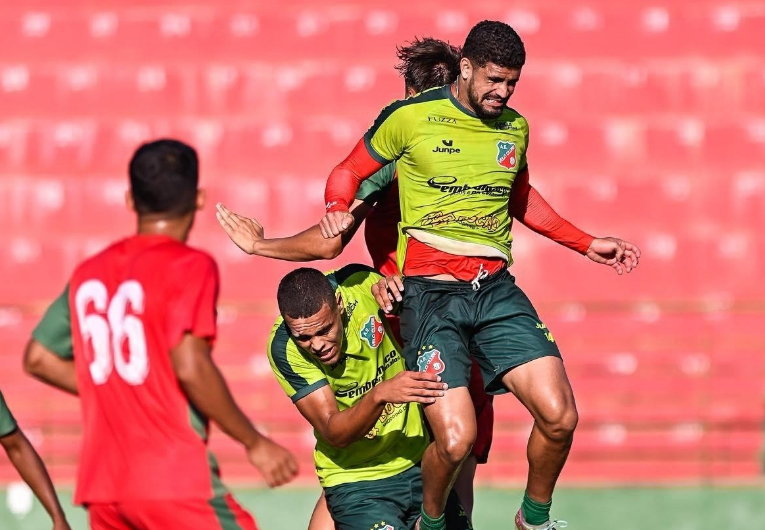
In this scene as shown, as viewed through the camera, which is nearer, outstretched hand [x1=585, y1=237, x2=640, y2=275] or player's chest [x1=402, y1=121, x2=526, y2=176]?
player's chest [x1=402, y1=121, x2=526, y2=176]

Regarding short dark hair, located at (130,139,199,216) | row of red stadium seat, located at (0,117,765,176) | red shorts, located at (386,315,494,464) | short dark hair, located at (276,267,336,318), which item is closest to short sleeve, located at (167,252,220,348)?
short dark hair, located at (130,139,199,216)

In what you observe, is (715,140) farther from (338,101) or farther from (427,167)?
(427,167)

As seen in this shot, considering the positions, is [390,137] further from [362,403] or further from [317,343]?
[362,403]

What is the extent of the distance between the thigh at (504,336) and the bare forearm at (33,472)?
1.84 m

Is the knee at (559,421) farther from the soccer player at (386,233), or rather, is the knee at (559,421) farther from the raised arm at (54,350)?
the raised arm at (54,350)

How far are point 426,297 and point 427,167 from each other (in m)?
0.54

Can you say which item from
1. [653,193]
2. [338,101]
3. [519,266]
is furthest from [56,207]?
[653,193]

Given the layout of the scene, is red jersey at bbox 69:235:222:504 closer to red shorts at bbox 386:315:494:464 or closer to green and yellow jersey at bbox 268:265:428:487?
green and yellow jersey at bbox 268:265:428:487

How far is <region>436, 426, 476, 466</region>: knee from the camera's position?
5609 mm

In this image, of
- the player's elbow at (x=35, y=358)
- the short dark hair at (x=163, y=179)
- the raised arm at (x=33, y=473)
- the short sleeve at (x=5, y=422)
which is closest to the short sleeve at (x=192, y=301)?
the short dark hair at (x=163, y=179)

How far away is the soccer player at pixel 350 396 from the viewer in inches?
228

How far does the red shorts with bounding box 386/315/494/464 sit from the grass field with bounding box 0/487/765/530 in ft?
9.59

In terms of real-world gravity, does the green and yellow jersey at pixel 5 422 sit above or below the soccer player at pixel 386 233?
below

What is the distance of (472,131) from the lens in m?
5.85
